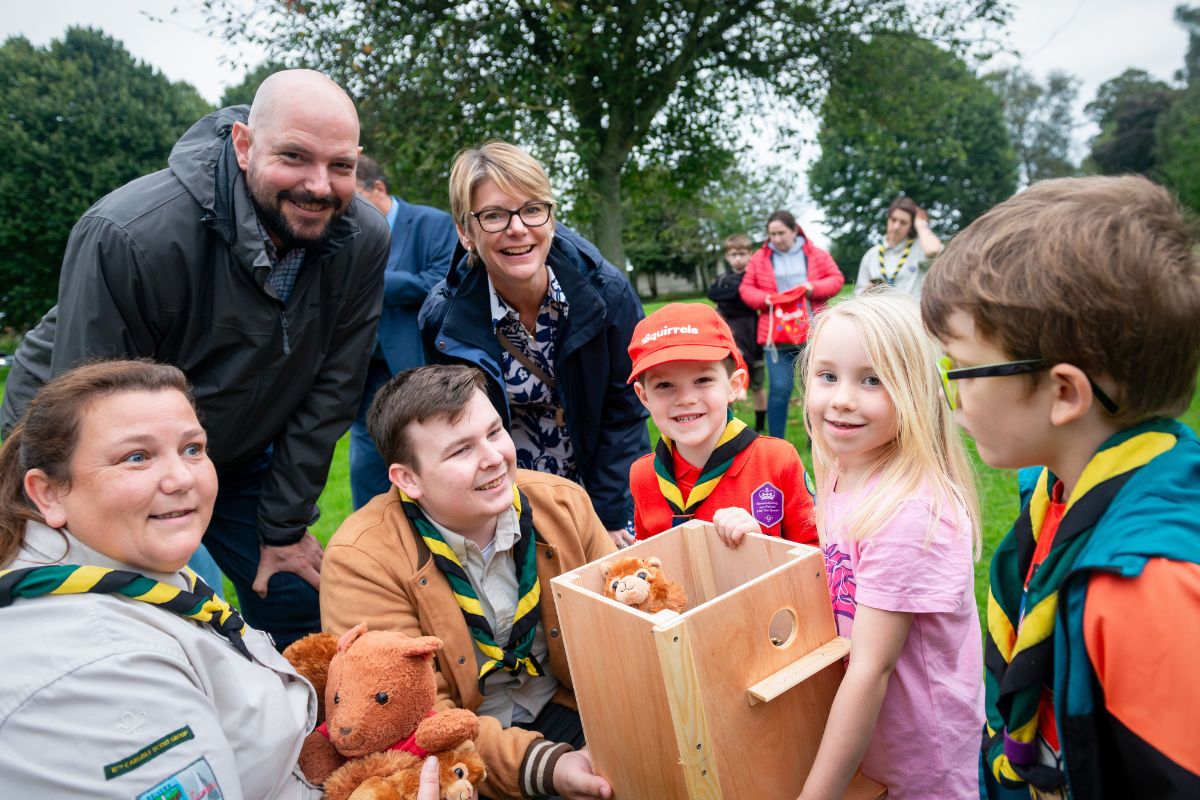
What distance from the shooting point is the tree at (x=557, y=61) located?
10.0m

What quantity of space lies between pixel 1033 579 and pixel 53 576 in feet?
6.44

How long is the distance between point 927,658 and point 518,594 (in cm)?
126

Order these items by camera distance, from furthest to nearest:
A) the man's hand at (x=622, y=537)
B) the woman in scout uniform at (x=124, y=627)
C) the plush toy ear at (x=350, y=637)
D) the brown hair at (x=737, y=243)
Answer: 1. the brown hair at (x=737, y=243)
2. the man's hand at (x=622, y=537)
3. the plush toy ear at (x=350, y=637)
4. the woman in scout uniform at (x=124, y=627)

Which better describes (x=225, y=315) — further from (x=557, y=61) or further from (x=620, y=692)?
(x=557, y=61)

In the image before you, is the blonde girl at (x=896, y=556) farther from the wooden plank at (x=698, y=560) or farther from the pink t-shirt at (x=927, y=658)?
the wooden plank at (x=698, y=560)

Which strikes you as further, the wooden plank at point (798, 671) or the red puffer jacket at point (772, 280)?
the red puffer jacket at point (772, 280)

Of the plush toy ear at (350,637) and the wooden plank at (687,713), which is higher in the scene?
the plush toy ear at (350,637)

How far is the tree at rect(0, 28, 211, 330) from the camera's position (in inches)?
930

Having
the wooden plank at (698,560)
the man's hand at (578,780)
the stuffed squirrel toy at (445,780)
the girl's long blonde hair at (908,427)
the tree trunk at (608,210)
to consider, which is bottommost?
the man's hand at (578,780)

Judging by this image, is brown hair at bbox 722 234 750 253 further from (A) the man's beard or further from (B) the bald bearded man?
(A) the man's beard

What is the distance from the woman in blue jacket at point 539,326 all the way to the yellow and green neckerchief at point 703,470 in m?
0.74

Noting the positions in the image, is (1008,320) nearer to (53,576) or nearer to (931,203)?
(53,576)

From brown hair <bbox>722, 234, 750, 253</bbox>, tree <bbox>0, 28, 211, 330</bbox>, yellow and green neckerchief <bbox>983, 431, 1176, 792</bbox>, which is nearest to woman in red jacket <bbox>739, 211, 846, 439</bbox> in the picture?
brown hair <bbox>722, 234, 750, 253</bbox>

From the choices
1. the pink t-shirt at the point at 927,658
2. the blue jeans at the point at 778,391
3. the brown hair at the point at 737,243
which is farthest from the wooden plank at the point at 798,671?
the brown hair at the point at 737,243
